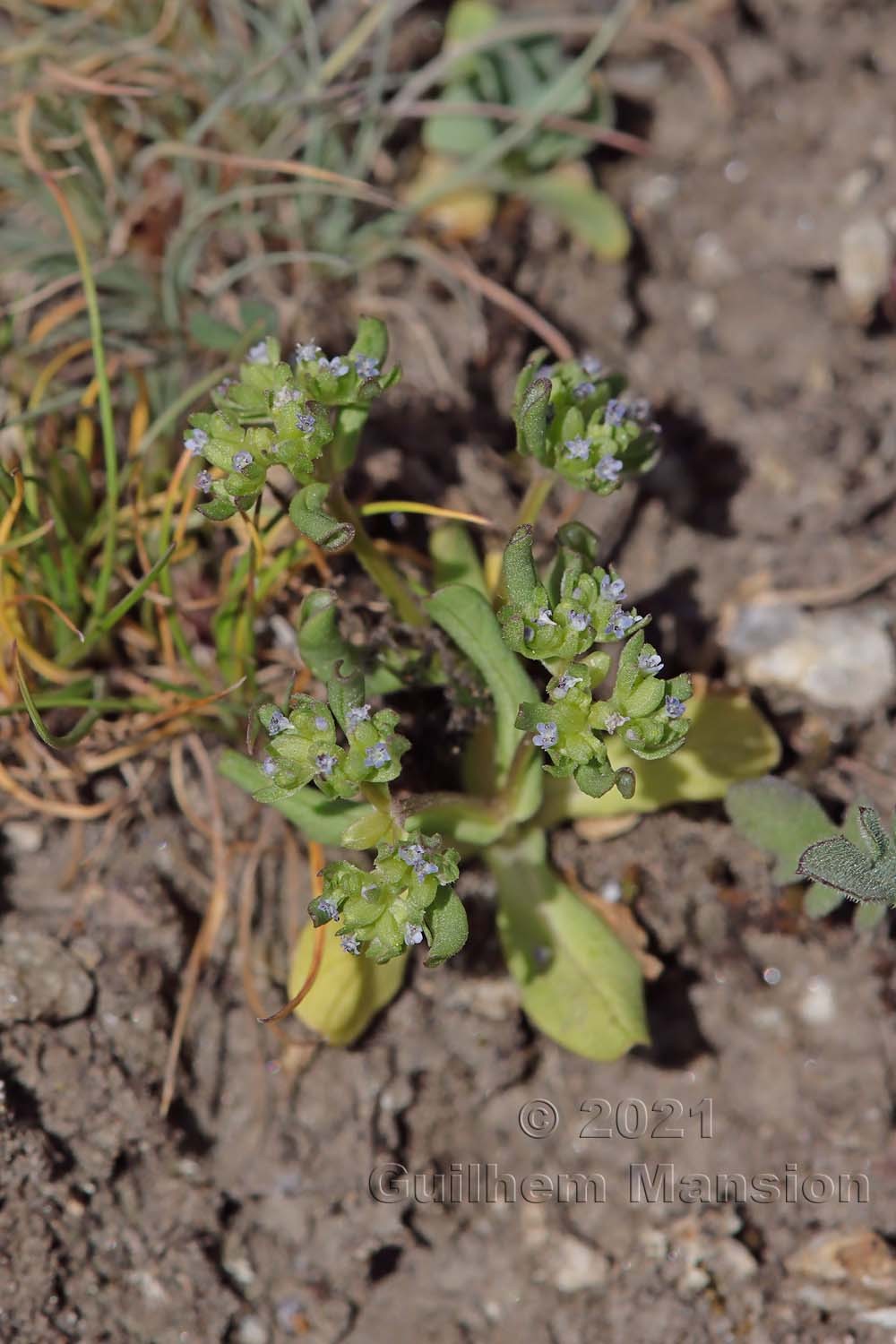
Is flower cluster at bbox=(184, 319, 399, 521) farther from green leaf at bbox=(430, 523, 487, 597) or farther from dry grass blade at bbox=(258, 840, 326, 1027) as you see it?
dry grass blade at bbox=(258, 840, 326, 1027)

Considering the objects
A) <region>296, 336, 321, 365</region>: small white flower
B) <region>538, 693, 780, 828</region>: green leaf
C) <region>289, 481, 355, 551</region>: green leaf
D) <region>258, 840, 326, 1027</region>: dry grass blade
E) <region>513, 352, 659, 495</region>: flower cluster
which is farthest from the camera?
<region>538, 693, 780, 828</region>: green leaf

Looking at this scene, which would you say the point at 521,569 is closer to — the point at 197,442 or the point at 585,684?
the point at 585,684

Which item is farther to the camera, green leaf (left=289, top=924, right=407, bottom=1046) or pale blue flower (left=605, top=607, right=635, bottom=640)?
green leaf (left=289, top=924, right=407, bottom=1046)

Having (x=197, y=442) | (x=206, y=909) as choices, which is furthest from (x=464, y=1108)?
(x=197, y=442)

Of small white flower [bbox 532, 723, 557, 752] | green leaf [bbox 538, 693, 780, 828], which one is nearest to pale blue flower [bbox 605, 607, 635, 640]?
small white flower [bbox 532, 723, 557, 752]

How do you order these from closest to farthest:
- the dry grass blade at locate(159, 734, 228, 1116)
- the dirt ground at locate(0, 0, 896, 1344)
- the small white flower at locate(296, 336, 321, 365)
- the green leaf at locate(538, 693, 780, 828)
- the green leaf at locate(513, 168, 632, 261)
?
1. the small white flower at locate(296, 336, 321, 365)
2. the dirt ground at locate(0, 0, 896, 1344)
3. the dry grass blade at locate(159, 734, 228, 1116)
4. the green leaf at locate(538, 693, 780, 828)
5. the green leaf at locate(513, 168, 632, 261)

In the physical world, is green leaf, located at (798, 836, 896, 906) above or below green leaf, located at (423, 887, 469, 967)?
below

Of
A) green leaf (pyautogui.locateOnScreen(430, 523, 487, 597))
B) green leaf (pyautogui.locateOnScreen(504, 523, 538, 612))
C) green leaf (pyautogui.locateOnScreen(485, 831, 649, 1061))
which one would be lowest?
green leaf (pyautogui.locateOnScreen(485, 831, 649, 1061))
